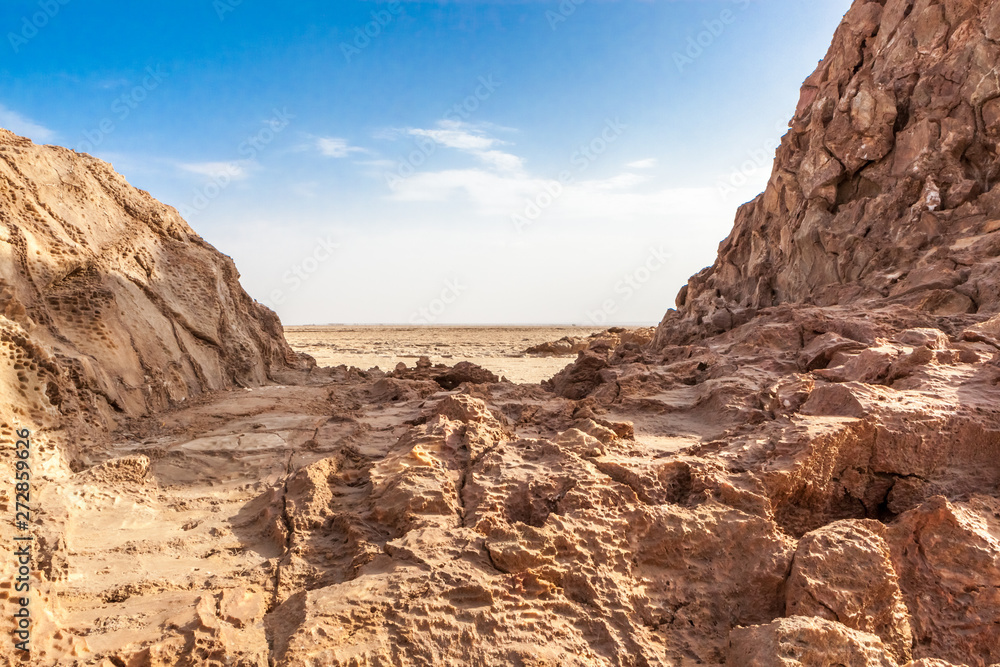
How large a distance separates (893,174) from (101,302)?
10445 millimetres

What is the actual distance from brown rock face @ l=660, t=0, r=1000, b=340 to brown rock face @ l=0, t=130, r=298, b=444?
716 cm

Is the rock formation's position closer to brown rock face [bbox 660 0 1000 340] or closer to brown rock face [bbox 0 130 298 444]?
brown rock face [bbox 0 130 298 444]

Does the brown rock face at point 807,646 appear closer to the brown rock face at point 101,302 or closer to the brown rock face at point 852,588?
the brown rock face at point 852,588

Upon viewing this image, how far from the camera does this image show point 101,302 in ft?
18.2

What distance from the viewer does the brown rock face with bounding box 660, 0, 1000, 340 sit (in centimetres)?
729

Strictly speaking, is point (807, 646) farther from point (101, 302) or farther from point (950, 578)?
point (101, 302)

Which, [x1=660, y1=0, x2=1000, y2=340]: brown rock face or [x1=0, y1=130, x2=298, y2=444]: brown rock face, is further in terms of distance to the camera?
[x1=660, y1=0, x2=1000, y2=340]: brown rock face

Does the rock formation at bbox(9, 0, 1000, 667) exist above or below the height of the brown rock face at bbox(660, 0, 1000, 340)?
below

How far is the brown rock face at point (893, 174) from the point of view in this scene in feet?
23.9

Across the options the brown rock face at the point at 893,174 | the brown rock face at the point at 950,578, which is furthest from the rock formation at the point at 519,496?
the brown rock face at the point at 893,174

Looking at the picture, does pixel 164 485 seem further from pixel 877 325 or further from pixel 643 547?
pixel 877 325

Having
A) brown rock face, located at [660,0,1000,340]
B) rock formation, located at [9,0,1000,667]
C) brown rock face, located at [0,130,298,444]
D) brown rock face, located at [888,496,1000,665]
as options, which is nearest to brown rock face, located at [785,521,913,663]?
rock formation, located at [9,0,1000,667]

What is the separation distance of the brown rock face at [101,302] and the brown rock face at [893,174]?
7158 millimetres

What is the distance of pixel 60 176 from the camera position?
611cm
